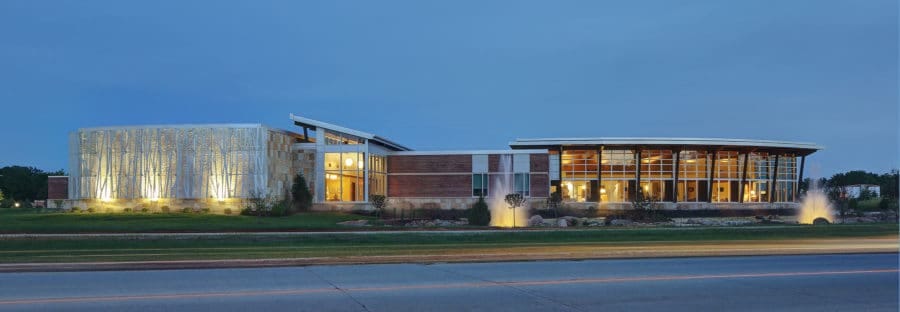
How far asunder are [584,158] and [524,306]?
51.2 metres

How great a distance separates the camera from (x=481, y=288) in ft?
39.5

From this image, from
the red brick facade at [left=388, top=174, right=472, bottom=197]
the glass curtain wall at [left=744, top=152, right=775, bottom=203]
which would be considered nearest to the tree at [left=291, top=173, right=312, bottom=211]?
the red brick facade at [left=388, top=174, right=472, bottom=197]

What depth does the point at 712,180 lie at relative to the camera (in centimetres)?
6081

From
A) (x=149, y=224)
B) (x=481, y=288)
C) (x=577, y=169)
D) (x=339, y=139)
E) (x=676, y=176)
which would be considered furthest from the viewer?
(x=577, y=169)

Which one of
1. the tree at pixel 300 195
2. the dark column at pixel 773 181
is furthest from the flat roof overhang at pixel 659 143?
the tree at pixel 300 195

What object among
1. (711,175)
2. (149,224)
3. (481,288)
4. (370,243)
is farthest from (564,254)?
(711,175)

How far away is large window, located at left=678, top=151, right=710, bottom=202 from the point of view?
6084cm

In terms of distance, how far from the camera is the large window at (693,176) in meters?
60.8

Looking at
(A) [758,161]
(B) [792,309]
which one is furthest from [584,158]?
→ (B) [792,309]

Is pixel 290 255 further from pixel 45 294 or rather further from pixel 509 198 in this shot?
pixel 509 198

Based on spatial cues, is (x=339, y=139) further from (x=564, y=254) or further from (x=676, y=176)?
(x=564, y=254)

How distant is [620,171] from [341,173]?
77.9ft

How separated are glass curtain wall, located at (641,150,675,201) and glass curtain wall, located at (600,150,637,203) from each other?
0.99 meters

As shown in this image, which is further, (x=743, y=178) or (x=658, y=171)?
(x=743, y=178)
